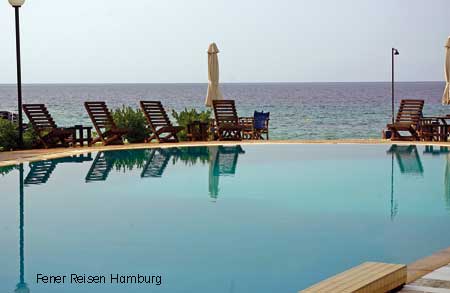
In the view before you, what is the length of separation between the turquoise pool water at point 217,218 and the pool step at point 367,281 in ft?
2.40

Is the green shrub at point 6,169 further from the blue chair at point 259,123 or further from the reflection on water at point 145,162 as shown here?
the blue chair at point 259,123

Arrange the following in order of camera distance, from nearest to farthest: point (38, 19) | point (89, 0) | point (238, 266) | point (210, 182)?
point (238, 266) → point (210, 182) → point (89, 0) → point (38, 19)

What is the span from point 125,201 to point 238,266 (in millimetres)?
3234

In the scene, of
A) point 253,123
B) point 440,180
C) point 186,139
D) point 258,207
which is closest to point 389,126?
point 253,123

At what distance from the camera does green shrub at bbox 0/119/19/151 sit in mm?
13227

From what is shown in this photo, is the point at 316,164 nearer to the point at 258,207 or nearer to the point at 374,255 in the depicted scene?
the point at 258,207

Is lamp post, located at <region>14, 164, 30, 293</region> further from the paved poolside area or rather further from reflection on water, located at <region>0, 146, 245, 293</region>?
the paved poolside area

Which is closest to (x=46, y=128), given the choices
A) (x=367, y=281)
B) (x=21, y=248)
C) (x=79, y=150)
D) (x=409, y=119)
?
(x=79, y=150)

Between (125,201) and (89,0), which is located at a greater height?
(89,0)

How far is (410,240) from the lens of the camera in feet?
22.3

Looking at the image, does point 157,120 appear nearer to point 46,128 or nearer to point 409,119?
point 46,128

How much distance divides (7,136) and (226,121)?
13.4ft

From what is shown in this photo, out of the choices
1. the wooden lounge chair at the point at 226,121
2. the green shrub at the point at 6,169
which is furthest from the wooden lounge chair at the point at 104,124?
the green shrub at the point at 6,169

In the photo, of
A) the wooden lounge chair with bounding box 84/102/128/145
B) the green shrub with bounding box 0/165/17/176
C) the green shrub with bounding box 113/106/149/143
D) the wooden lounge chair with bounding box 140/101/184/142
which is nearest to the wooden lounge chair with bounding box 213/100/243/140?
the wooden lounge chair with bounding box 140/101/184/142
